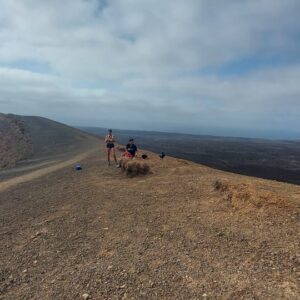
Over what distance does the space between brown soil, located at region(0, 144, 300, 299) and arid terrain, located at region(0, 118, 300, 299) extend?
3cm

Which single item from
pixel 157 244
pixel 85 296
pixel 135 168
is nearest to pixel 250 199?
pixel 157 244

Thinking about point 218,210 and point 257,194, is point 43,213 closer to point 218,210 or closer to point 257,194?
point 218,210

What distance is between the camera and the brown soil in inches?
314

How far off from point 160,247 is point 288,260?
3209 millimetres

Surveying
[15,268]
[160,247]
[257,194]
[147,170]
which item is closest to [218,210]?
[257,194]

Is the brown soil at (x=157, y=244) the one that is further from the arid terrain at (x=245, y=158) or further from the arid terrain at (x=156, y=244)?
the arid terrain at (x=245, y=158)

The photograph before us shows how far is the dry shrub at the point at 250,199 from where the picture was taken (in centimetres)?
1156

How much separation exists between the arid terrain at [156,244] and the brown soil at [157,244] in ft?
0.08

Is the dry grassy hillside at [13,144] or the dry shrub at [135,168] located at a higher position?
the dry shrub at [135,168]

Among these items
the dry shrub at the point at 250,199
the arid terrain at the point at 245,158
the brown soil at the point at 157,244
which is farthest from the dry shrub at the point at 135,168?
the arid terrain at the point at 245,158

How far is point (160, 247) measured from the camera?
9.90 m

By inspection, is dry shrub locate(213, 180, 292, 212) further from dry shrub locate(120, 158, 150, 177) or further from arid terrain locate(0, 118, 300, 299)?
dry shrub locate(120, 158, 150, 177)

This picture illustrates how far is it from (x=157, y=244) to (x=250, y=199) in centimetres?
382

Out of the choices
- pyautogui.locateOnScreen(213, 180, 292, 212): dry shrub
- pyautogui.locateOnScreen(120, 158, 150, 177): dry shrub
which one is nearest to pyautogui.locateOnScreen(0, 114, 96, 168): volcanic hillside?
pyautogui.locateOnScreen(120, 158, 150, 177): dry shrub
